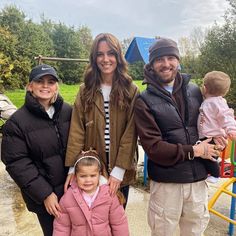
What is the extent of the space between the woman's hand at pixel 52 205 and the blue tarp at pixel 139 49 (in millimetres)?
2986

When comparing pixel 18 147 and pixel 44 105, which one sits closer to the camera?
pixel 18 147

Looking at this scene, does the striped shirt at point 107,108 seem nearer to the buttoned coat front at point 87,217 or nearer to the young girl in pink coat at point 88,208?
the young girl in pink coat at point 88,208

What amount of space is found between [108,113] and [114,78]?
0.85 feet

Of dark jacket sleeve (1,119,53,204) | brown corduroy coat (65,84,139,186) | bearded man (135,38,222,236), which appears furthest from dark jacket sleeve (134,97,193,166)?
dark jacket sleeve (1,119,53,204)

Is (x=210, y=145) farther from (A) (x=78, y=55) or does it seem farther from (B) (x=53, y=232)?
(A) (x=78, y=55)

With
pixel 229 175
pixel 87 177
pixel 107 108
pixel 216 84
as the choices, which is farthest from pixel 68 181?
pixel 229 175

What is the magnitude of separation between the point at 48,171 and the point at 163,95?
0.90m

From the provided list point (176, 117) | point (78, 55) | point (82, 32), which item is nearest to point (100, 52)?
point (176, 117)

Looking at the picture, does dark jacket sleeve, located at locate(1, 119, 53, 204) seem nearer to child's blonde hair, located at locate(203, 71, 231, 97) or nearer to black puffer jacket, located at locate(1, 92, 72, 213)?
black puffer jacket, located at locate(1, 92, 72, 213)

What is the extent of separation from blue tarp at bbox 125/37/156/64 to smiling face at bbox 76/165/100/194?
2829mm

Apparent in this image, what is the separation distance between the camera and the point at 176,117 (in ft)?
6.86

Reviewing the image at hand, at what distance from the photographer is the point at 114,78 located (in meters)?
2.27

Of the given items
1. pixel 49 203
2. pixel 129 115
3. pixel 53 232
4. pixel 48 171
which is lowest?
pixel 53 232

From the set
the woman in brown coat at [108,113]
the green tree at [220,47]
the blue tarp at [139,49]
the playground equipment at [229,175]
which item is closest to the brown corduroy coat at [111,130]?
the woman in brown coat at [108,113]
